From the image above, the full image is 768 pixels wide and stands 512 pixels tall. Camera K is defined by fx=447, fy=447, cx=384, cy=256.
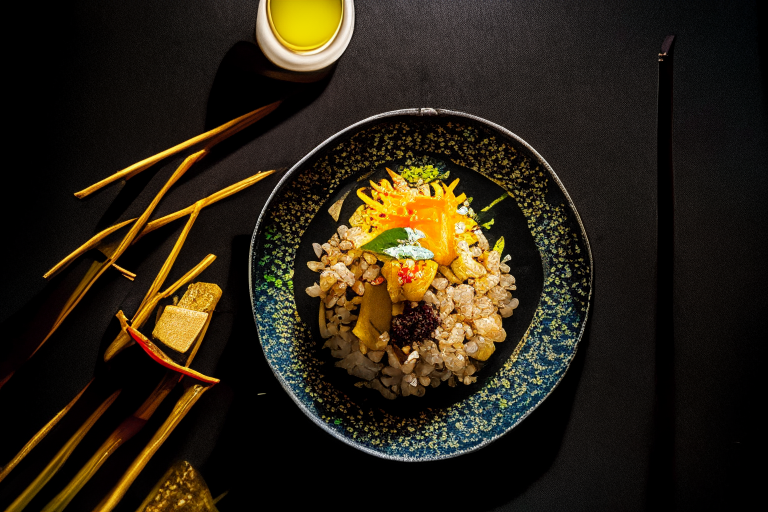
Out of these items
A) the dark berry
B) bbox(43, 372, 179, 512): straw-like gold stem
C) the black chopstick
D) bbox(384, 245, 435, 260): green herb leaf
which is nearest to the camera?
bbox(384, 245, 435, 260): green herb leaf

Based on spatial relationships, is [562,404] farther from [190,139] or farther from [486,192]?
[190,139]

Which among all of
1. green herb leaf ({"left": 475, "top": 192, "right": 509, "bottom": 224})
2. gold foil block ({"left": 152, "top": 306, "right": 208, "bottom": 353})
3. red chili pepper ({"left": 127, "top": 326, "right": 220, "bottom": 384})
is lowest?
red chili pepper ({"left": 127, "top": 326, "right": 220, "bottom": 384})

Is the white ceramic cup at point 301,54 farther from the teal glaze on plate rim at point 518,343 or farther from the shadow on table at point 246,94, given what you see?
the teal glaze on plate rim at point 518,343

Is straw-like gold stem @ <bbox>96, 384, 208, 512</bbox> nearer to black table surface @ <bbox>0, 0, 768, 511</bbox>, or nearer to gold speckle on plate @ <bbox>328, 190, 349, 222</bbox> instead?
black table surface @ <bbox>0, 0, 768, 511</bbox>

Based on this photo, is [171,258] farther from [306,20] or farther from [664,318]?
[664,318]

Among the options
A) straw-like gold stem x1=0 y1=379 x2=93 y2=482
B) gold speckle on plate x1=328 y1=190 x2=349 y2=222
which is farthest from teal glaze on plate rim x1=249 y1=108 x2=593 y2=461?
straw-like gold stem x1=0 y1=379 x2=93 y2=482

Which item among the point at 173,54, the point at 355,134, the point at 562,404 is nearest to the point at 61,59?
the point at 173,54
